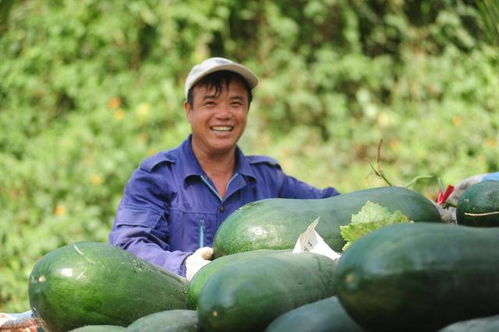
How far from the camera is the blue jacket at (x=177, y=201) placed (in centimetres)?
308

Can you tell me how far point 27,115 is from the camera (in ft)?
21.7

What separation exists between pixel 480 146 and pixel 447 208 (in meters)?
4.15

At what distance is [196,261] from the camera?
254 centimetres

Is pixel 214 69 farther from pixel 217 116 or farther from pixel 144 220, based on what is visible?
pixel 144 220

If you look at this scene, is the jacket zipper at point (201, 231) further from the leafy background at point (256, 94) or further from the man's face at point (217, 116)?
the leafy background at point (256, 94)

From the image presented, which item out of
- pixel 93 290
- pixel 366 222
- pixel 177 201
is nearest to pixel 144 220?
pixel 177 201

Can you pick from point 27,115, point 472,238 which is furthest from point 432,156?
point 472,238

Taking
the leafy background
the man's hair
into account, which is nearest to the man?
the man's hair

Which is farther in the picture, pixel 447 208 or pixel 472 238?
pixel 447 208

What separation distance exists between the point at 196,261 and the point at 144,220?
0.62 meters

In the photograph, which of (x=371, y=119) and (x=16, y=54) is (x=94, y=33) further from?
(x=371, y=119)

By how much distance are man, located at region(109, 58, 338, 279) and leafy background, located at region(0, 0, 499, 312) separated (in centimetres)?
198

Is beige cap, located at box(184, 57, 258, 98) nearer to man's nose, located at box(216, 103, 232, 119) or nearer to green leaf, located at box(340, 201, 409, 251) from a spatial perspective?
man's nose, located at box(216, 103, 232, 119)

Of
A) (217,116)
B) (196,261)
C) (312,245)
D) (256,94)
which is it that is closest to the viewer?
(312,245)
